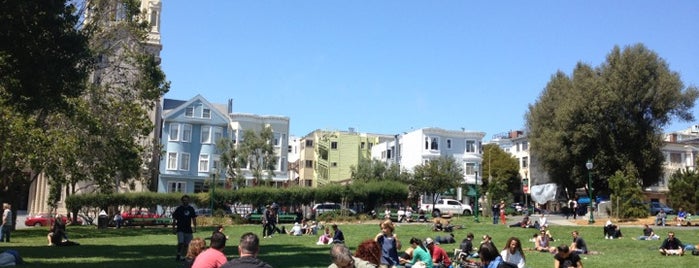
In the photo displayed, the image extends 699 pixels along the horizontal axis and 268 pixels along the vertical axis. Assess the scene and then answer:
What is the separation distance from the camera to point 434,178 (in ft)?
223

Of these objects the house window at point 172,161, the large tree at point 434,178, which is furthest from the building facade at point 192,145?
the large tree at point 434,178

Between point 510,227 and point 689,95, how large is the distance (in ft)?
87.5

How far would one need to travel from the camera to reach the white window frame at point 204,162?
69.4m

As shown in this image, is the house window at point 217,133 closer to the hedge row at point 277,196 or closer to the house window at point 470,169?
the hedge row at point 277,196

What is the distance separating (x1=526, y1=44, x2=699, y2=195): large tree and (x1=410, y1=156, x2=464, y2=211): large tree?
49.0 ft

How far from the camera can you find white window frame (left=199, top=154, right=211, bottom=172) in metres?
69.4

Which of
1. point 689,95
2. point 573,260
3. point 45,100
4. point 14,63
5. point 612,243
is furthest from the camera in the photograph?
point 689,95

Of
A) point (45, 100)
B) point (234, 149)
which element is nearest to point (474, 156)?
point (234, 149)

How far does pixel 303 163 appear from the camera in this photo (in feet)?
314

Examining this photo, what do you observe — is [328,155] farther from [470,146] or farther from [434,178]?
[434,178]

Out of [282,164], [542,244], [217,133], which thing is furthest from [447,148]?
[542,244]

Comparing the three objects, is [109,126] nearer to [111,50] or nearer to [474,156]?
[111,50]

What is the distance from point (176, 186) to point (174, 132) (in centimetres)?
565

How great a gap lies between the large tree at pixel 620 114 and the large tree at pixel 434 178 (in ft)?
49.0
